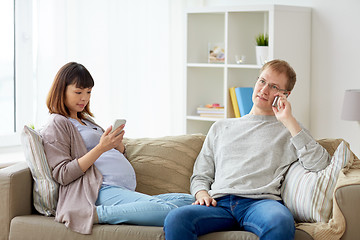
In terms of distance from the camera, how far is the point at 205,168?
244cm

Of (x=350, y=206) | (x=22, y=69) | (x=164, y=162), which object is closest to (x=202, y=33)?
(x=22, y=69)

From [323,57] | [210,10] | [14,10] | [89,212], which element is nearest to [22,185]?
[89,212]

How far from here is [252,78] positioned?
12.9ft

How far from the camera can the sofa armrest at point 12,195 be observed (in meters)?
2.23

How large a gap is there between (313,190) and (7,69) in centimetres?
228

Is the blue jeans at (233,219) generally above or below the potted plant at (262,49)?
below

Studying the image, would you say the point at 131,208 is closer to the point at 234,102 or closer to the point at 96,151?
the point at 96,151

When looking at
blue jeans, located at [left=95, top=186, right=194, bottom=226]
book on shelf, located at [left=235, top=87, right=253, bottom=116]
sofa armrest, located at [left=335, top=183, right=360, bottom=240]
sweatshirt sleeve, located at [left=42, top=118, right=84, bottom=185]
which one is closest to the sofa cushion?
blue jeans, located at [left=95, top=186, right=194, bottom=226]

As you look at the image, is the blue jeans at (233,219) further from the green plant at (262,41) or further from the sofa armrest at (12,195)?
the green plant at (262,41)

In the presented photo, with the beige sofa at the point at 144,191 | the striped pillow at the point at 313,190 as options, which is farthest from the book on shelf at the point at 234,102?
the striped pillow at the point at 313,190

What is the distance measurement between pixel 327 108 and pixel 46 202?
217cm

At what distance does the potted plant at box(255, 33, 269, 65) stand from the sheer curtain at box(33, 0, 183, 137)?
0.83 metres

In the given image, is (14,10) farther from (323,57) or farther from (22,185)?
(323,57)

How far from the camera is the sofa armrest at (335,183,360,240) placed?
2.04m
